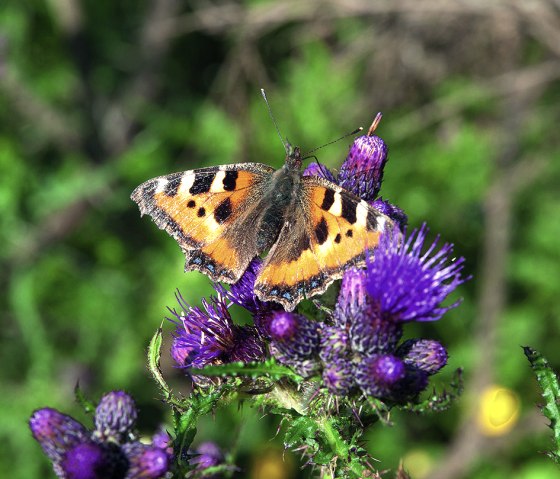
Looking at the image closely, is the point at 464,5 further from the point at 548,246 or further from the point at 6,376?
the point at 6,376

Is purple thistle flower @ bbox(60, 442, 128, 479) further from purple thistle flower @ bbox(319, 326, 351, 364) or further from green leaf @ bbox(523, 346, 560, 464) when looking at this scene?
green leaf @ bbox(523, 346, 560, 464)

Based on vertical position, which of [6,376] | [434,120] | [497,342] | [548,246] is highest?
[434,120]

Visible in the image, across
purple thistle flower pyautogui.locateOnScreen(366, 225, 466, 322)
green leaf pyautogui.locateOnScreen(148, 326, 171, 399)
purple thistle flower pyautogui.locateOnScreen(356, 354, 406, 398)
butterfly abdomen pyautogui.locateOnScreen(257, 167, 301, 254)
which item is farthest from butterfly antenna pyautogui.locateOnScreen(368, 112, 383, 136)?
green leaf pyautogui.locateOnScreen(148, 326, 171, 399)

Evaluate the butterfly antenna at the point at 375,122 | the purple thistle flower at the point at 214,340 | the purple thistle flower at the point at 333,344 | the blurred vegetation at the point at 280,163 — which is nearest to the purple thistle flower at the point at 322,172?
the butterfly antenna at the point at 375,122

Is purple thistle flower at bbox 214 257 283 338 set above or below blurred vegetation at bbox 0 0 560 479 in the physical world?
below

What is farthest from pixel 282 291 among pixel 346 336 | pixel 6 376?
pixel 6 376

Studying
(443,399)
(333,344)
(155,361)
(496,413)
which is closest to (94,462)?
(155,361)
